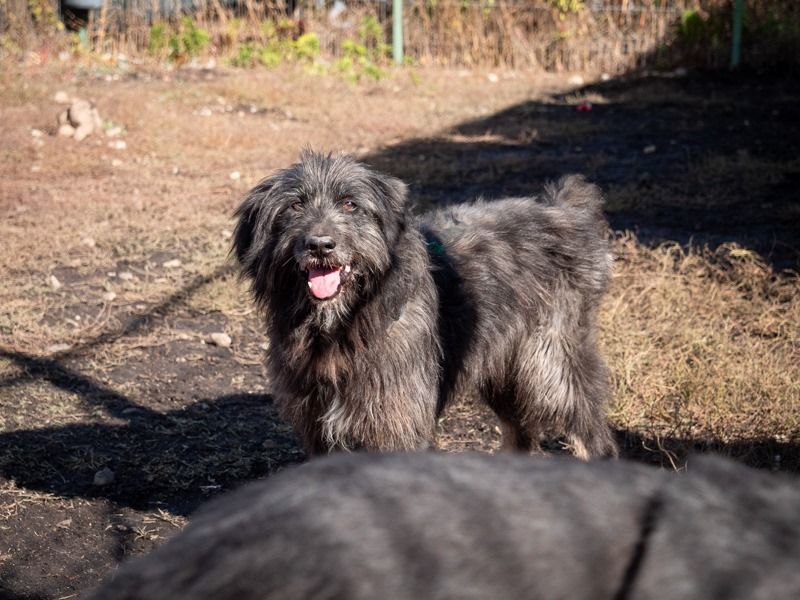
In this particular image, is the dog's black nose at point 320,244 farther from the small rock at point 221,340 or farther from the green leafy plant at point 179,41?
the green leafy plant at point 179,41

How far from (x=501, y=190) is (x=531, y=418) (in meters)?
4.67

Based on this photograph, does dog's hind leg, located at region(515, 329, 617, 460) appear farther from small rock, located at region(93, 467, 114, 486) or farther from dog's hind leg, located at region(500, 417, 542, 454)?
small rock, located at region(93, 467, 114, 486)

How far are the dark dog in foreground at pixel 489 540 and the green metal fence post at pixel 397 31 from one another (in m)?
15.7

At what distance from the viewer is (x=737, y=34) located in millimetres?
15406

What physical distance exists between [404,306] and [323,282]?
371mm

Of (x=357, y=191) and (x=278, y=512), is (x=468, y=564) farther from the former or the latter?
(x=357, y=191)

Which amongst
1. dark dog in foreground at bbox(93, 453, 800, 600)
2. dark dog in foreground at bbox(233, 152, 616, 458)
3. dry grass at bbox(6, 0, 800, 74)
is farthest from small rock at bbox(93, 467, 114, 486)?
dry grass at bbox(6, 0, 800, 74)

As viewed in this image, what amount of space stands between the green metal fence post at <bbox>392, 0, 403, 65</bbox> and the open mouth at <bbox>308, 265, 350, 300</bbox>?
13.2 meters

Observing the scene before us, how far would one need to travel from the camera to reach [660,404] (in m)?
5.21

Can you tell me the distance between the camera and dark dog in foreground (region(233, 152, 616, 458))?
4.00 metres

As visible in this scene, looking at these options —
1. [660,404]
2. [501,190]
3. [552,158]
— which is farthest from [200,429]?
[552,158]

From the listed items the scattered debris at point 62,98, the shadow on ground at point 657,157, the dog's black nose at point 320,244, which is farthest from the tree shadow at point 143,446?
the scattered debris at point 62,98

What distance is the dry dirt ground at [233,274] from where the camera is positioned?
470cm

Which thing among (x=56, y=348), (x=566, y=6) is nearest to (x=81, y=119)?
(x=56, y=348)
